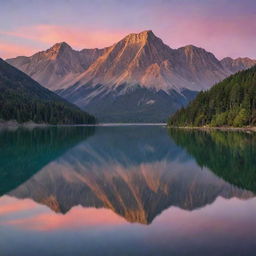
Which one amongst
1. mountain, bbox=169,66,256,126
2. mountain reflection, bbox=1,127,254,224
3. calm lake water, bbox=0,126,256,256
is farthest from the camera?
mountain, bbox=169,66,256,126

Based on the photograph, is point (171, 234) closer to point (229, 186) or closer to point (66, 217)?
point (66, 217)

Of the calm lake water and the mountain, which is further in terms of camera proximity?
the mountain

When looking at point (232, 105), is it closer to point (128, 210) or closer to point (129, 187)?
point (129, 187)

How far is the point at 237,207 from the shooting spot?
1071 inches

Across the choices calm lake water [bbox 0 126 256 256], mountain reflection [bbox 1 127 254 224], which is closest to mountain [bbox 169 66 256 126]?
mountain reflection [bbox 1 127 254 224]

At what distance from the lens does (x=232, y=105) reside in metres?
178

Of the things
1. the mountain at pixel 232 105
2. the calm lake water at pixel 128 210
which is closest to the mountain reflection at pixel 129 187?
the calm lake water at pixel 128 210

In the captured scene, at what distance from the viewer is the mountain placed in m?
160

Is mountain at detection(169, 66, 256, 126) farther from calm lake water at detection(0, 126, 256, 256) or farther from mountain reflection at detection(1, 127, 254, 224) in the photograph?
calm lake water at detection(0, 126, 256, 256)

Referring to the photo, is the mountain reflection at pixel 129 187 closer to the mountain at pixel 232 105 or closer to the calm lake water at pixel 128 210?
the calm lake water at pixel 128 210

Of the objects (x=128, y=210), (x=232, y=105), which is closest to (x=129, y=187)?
(x=128, y=210)

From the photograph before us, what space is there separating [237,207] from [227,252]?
9.54 m

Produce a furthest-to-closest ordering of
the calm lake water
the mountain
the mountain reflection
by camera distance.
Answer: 1. the mountain
2. the mountain reflection
3. the calm lake water

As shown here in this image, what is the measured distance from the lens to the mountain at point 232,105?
160000 millimetres
